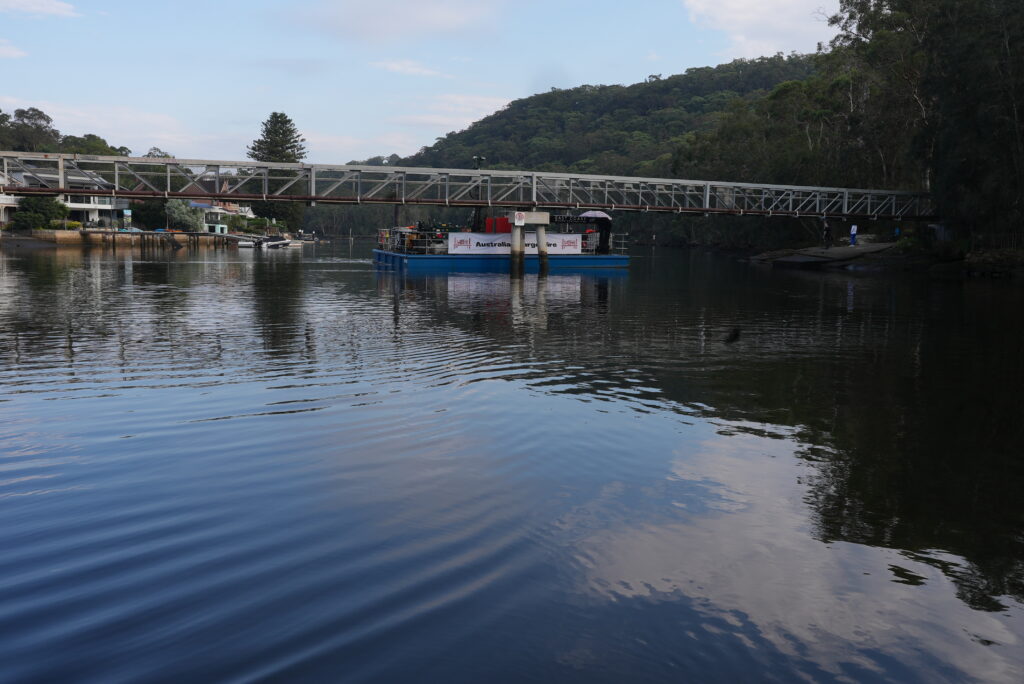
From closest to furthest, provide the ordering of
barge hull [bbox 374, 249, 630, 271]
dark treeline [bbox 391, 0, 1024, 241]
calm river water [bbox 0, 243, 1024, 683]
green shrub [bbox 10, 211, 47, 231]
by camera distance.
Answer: calm river water [bbox 0, 243, 1024, 683] → dark treeline [bbox 391, 0, 1024, 241] → barge hull [bbox 374, 249, 630, 271] → green shrub [bbox 10, 211, 47, 231]

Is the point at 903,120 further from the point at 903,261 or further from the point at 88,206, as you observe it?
the point at 88,206

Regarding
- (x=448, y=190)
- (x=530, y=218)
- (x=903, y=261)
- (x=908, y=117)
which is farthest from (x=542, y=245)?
(x=908, y=117)

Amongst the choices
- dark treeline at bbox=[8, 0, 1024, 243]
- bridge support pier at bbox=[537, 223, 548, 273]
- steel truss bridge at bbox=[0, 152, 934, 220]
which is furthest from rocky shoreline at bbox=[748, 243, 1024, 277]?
bridge support pier at bbox=[537, 223, 548, 273]

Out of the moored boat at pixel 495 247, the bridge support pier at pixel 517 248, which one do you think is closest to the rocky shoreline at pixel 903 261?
the moored boat at pixel 495 247

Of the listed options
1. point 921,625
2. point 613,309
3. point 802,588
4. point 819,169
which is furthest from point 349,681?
point 819,169

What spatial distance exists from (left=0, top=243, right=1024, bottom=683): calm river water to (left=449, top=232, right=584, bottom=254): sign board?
49.5m

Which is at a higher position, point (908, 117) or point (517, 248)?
point (908, 117)

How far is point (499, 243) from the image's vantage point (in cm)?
7200

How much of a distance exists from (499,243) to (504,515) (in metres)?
63.9

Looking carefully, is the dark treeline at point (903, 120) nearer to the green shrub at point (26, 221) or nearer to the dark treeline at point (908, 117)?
the dark treeline at point (908, 117)

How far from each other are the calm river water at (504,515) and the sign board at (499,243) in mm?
49462

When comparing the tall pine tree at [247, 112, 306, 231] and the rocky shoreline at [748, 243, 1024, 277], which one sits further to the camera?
the tall pine tree at [247, 112, 306, 231]

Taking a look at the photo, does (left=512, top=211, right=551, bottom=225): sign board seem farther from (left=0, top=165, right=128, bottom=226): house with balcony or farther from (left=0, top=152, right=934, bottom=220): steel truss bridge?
(left=0, top=165, right=128, bottom=226): house with balcony

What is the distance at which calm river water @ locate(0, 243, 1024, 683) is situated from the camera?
6188 mm
